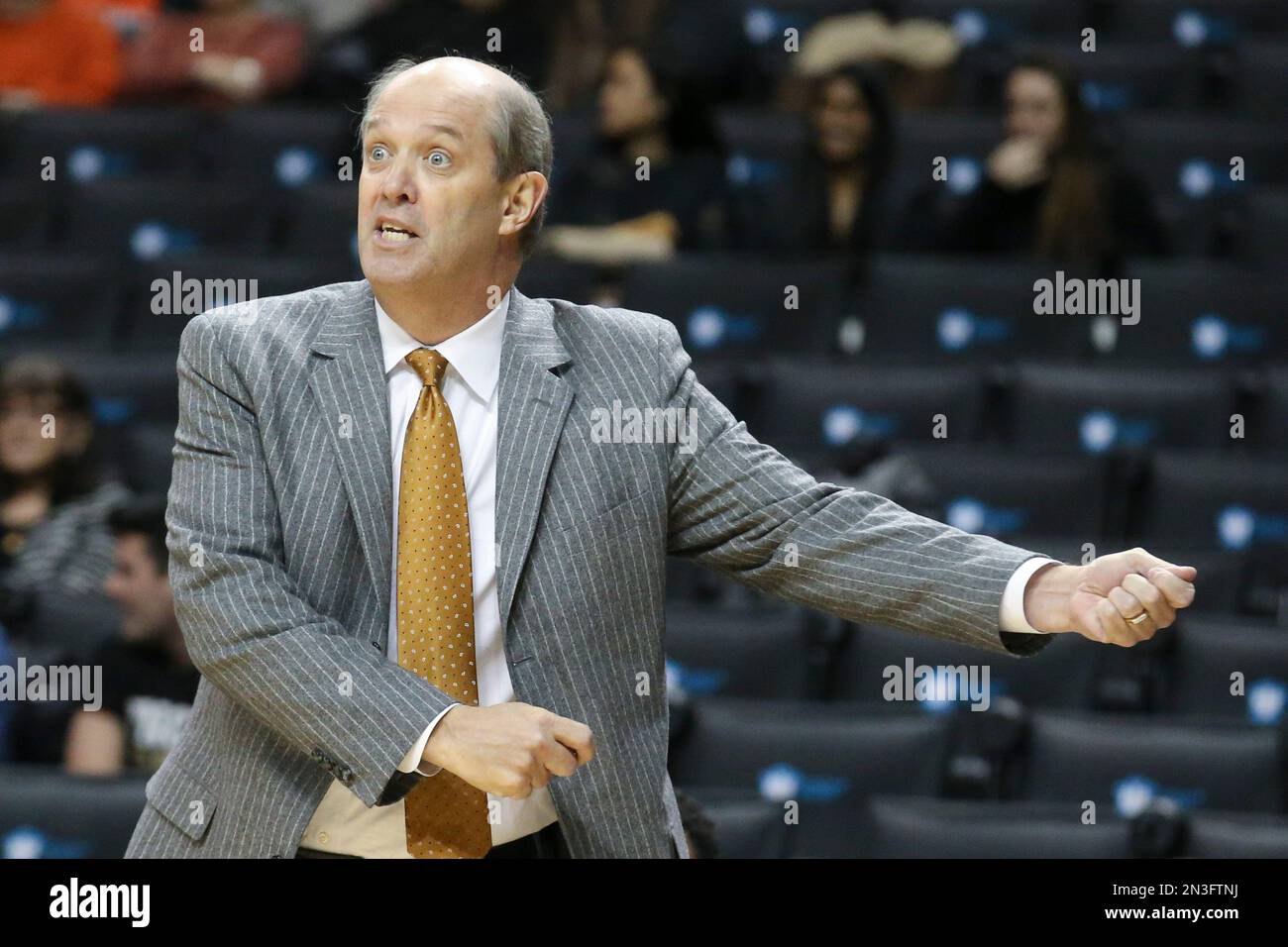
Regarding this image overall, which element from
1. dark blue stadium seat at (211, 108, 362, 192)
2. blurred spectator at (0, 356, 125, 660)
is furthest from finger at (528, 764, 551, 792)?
dark blue stadium seat at (211, 108, 362, 192)

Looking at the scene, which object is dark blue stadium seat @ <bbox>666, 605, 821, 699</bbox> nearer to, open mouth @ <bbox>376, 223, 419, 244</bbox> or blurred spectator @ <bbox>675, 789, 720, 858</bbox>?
blurred spectator @ <bbox>675, 789, 720, 858</bbox>

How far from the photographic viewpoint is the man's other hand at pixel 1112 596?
169 centimetres

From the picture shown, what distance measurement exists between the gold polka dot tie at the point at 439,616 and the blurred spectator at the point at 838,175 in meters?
3.09

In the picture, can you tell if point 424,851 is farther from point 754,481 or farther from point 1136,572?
point 1136,572

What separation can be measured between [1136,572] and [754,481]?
1.24 feet

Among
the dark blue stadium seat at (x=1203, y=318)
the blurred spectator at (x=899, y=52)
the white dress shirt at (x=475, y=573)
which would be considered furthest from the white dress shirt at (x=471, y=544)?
the blurred spectator at (x=899, y=52)

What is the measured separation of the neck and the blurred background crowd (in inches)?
41.7

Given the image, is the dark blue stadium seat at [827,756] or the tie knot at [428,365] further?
the dark blue stadium seat at [827,756]

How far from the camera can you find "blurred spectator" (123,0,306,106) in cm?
575

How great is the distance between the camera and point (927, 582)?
185cm

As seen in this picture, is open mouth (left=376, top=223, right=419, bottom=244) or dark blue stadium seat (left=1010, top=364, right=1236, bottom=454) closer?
open mouth (left=376, top=223, right=419, bottom=244)

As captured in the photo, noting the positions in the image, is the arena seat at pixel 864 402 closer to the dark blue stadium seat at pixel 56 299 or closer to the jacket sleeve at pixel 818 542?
the dark blue stadium seat at pixel 56 299
